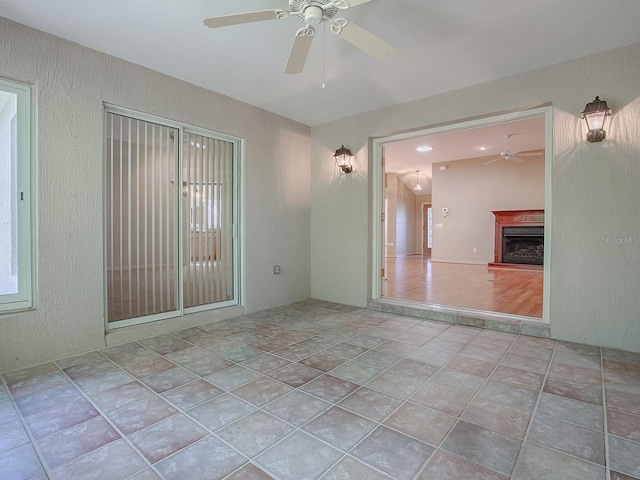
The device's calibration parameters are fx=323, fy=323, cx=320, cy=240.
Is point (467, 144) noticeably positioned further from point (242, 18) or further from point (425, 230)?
point (425, 230)

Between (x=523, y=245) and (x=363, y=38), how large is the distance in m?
8.10

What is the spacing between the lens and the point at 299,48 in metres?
2.16

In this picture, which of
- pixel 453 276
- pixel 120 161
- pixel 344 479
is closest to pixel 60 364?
pixel 120 161

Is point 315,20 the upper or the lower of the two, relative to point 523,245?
upper

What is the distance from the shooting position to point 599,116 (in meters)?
2.80

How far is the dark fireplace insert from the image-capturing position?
8008mm

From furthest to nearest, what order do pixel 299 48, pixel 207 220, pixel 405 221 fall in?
pixel 405 221
pixel 207 220
pixel 299 48

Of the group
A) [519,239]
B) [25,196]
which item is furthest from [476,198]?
[25,196]

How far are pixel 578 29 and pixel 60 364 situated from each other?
4.86m

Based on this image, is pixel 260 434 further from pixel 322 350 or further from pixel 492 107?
pixel 492 107

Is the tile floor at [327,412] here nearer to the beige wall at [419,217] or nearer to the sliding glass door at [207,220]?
the sliding glass door at [207,220]

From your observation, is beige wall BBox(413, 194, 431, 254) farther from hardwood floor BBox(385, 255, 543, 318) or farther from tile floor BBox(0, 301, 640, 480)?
tile floor BBox(0, 301, 640, 480)

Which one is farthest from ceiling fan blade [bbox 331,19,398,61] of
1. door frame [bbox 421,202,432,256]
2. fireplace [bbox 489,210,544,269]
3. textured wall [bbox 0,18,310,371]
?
door frame [bbox 421,202,432,256]

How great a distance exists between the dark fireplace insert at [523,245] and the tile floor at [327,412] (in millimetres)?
5962
